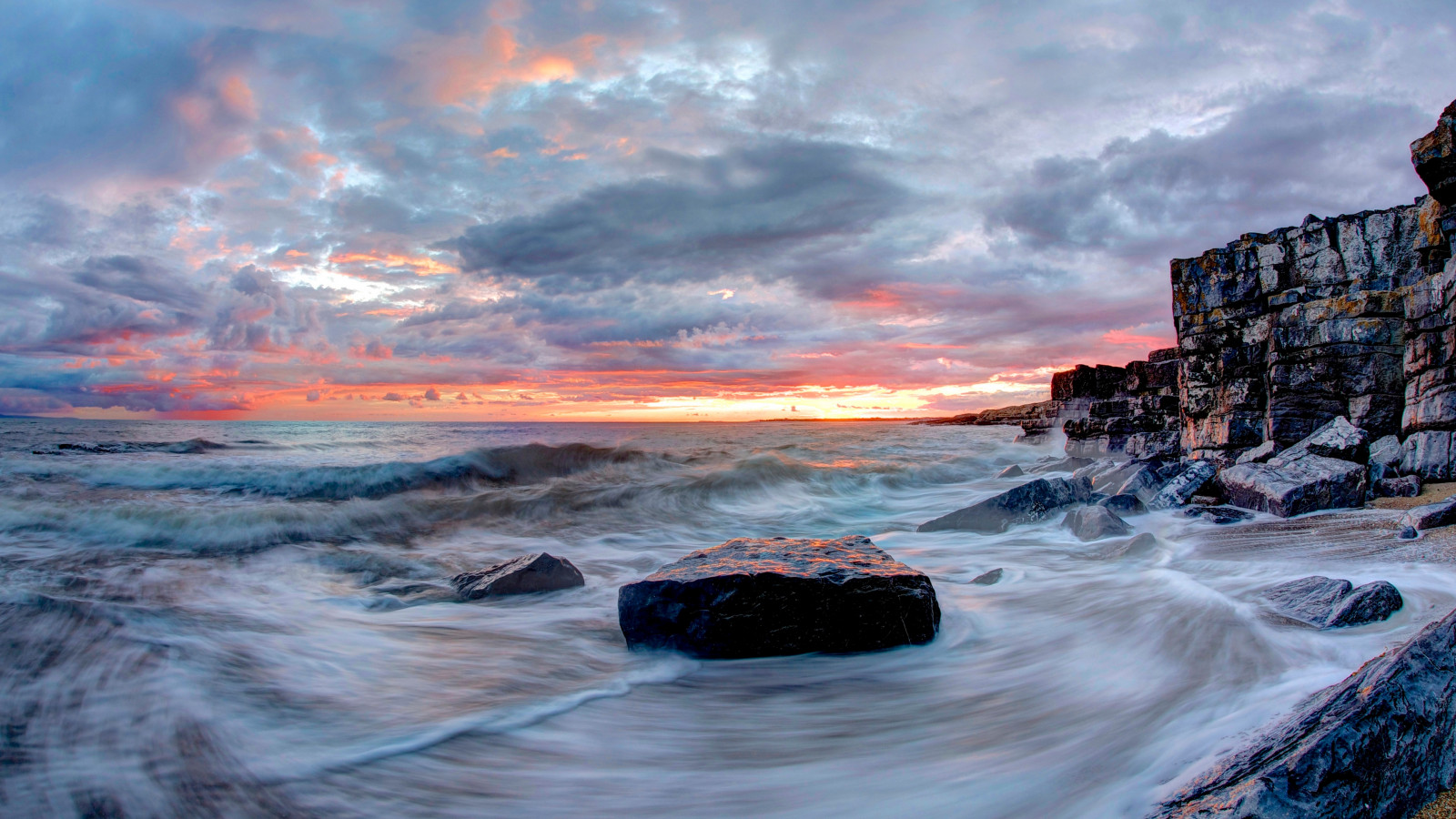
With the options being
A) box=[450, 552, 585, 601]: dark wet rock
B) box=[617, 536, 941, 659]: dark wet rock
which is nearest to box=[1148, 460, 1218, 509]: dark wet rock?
box=[617, 536, 941, 659]: dark wet rock

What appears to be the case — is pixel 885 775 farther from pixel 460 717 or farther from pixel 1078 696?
pixel 460 717

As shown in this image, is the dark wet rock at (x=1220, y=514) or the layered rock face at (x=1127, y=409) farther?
the layered rock face at (x=1127, y=409)

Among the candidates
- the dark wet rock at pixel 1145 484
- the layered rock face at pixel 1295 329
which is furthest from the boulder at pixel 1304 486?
the layered rock face at pixel 1295 329

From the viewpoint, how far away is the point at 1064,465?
53.9 feet

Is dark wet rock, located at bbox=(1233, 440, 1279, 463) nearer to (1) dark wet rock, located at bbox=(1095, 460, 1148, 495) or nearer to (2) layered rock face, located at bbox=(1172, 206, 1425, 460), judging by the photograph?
(2) layered rock face, located at bbox=(1172, 206, 1425, 460)

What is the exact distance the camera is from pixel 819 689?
338 centimetres

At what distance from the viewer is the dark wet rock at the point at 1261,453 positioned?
7.99m

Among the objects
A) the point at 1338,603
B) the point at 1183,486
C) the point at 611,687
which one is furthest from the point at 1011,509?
the point at 611,687

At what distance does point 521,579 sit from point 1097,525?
230 inches

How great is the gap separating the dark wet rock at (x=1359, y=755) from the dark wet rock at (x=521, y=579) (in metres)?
4.77

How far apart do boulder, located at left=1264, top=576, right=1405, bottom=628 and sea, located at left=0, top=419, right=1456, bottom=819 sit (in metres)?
0.09

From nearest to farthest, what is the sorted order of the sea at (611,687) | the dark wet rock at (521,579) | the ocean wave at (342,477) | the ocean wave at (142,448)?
the sea at (611,687)
the dark wet rock at (521,579)
the ocean wave at (342,477)
the ocean wave at (142,448)

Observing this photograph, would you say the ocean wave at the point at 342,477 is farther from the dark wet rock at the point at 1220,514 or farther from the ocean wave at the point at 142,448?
the dark wet rock at the point at 1220,514

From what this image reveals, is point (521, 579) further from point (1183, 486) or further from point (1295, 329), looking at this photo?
point (1295, 329)
